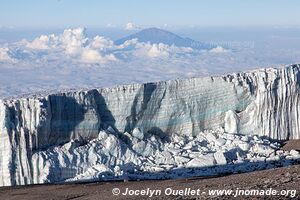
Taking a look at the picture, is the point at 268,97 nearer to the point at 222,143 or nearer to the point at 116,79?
the point at 222,143

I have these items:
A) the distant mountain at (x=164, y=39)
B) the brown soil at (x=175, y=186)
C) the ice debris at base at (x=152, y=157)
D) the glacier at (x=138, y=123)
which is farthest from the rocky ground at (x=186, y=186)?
the distant mountain at (x=164, y=39)

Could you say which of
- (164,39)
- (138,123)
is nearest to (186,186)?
(138,123)

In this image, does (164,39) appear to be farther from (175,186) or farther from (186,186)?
(186,186)

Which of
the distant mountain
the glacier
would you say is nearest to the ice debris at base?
the glacier

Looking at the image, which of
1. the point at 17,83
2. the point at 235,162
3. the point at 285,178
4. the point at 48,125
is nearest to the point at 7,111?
the point at 48,125

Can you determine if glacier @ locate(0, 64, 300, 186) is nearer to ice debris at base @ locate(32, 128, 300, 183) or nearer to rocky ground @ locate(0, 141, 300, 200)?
ice debris at base @ locate(32, 128, 300, 183)

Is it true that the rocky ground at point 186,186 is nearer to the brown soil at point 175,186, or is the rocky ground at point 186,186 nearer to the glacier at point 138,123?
the brown soil at point 175,186
